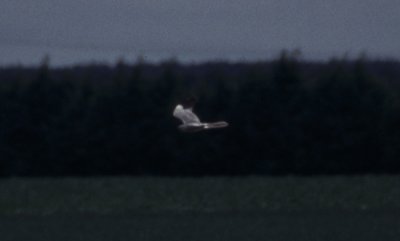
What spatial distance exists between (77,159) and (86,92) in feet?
11.8

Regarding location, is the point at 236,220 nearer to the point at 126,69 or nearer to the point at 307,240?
the point at 307,240

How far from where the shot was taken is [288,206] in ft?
77.6

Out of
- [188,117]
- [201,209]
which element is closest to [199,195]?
[201,209]

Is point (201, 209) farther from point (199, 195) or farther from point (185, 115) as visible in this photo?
point (185, 115)

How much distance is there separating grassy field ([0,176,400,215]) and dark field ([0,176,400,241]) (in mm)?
28

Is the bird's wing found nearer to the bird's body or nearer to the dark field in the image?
the bird's body

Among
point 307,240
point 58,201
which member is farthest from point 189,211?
point 307,240

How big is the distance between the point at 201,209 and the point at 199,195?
3065 mm

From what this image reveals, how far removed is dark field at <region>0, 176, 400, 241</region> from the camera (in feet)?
57.3

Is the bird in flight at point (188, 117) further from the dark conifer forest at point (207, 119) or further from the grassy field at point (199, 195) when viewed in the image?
the dark conifer forest at point (207, 119)

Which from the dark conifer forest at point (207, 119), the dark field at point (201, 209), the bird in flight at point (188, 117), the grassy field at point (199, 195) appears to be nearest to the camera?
the bird in flight at point (188, 117)

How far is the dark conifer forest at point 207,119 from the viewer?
33.5 meters

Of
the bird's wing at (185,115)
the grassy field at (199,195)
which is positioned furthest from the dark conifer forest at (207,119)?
the bird's wing at (185,115)

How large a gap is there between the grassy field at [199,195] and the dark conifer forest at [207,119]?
3.17 meters
